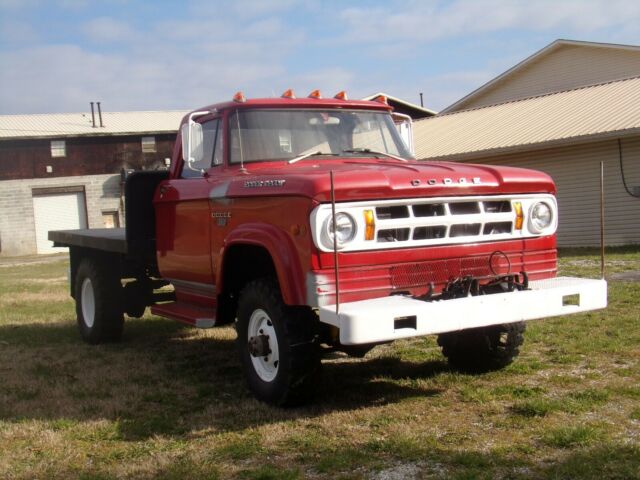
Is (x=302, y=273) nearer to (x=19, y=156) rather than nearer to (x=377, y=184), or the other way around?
(x=377, y=184)

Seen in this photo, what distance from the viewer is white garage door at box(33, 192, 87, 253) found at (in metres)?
39.1

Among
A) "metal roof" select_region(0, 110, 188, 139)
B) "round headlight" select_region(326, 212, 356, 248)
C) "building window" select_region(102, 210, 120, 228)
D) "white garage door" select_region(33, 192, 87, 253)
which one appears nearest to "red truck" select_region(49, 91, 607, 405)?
"round headlight" select_region(326, 212, 356, 248)

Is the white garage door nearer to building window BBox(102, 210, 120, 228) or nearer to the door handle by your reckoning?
building window BBox(102, 210, 120, 228)

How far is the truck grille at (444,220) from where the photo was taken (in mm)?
4938

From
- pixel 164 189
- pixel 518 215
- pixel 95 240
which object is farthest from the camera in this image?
pixel 95 240

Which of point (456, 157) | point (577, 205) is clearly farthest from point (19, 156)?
point (577, 205)

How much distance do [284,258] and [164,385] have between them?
2.09 m

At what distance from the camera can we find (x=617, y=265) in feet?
42.7

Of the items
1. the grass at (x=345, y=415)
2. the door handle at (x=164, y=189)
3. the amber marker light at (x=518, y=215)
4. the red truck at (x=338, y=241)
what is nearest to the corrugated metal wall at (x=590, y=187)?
the grass at (x=345, y=415)

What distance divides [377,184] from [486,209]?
95 cm

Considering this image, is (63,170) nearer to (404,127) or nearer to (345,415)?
(404,127)

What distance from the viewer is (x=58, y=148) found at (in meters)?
40.2

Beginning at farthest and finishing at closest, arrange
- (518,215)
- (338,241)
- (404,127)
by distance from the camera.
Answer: (404,127), (518,215), (338,241)

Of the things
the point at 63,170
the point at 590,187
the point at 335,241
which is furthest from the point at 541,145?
the point at 63,170
